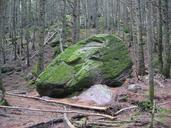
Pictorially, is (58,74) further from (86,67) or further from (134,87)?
(134,87)

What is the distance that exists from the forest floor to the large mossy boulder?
0.46m

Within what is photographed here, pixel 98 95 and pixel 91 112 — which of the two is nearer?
pixel 91 112

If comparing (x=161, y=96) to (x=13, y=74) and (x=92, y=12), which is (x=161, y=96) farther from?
(x=92, y=12)

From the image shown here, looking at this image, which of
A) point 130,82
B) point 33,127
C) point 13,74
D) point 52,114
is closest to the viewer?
point 33,127

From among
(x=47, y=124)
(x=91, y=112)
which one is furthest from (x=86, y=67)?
(x=47, y=124)

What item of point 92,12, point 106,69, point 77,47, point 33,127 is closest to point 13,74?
point 77,47

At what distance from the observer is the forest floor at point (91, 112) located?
27.8 feet

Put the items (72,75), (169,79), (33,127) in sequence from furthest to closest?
1. (169,79)
2. (72,75)
3. (33,127)

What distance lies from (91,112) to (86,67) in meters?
2.98

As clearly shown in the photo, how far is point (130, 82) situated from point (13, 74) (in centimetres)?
1308

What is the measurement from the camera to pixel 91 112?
10383 millimetres

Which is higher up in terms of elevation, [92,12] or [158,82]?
[92,12]

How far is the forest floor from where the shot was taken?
8459mm

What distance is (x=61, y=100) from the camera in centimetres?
1245
